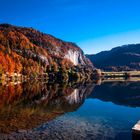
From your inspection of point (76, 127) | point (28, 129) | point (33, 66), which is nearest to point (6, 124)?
point (28, 129)

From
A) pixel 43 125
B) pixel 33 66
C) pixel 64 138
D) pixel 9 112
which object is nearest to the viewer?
pixel 64 138

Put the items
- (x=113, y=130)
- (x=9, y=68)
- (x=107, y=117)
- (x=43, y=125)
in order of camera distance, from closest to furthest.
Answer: (x=113, y=130) → (x=43, y=125) → (x=107, y=117) → (x=9, y=68)

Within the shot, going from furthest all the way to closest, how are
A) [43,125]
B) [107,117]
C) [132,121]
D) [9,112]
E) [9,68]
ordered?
[9,68] → [9,112] → [107,117] → [132,121] → [43,125]

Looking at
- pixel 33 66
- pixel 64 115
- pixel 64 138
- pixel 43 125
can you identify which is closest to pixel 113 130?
pixel 64 138

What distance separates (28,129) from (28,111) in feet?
49.4

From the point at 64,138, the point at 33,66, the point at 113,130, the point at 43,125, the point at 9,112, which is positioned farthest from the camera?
the point at 33,66

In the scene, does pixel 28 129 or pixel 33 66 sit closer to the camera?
pixel 28 129

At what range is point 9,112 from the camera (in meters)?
48.9

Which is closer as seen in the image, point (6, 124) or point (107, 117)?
point (6, 124)

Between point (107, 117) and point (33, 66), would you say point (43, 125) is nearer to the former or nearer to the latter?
point (107, 117)

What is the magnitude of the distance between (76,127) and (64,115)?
9.85 meters

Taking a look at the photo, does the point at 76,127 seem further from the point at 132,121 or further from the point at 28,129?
the point at 132,121

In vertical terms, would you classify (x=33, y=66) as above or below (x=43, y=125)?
above

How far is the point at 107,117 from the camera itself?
4484 cm
